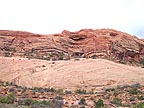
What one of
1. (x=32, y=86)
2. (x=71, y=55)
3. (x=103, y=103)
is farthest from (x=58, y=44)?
(x=103, y=103)

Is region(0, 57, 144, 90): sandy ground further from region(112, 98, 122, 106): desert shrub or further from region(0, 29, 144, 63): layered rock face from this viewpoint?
region(112, 98, 122, 106): desert shrub

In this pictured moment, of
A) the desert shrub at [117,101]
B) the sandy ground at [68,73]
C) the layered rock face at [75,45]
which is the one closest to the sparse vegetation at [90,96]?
the desert shrub at [117,101]

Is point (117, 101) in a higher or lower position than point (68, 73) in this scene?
lower

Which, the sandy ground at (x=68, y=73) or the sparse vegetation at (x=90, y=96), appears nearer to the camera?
the sparse vegetation at (x=90, y=96)

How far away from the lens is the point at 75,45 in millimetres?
57906

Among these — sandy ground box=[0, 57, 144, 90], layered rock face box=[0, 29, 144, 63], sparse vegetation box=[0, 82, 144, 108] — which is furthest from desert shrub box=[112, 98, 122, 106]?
layered rock face box=[0, 29, 144, 63]

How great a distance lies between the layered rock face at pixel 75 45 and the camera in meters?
54.5

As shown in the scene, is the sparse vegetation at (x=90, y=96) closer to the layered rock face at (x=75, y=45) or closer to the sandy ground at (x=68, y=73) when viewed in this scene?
the sandy ground at (x=68, y=73)

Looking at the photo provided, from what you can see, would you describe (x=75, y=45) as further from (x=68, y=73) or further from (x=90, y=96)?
(x=90, y=96)

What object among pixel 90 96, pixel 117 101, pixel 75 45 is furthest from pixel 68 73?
pixel 75 45

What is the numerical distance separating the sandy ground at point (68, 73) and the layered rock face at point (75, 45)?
674 centimetres

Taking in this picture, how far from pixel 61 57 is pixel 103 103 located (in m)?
23.7

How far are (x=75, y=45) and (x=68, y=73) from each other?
15916mm

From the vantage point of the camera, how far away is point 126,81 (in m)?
41.3
